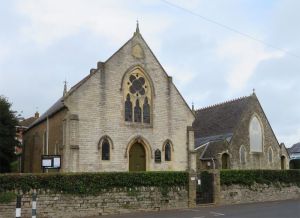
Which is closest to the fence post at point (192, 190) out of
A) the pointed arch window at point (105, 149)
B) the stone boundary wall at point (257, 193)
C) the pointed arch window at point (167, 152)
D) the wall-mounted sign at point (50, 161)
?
the stone boundary wall at point (257, 193)

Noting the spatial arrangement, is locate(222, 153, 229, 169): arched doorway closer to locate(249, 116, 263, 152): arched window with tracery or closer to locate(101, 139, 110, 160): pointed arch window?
locate(249, 116, 263, 152): arched window with tracery

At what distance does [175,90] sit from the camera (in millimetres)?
30312

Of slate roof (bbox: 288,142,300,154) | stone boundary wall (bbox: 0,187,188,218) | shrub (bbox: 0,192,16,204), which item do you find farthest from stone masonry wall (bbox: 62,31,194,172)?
slate roof (bbox: 288,142,300,154)

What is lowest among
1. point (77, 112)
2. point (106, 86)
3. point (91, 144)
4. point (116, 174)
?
point (116, 174)

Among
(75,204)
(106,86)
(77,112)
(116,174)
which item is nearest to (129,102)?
(106,86)

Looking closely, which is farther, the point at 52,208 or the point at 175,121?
the point at 175,121

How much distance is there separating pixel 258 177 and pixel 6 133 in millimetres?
18103

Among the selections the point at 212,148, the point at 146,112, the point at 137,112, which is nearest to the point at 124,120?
the point at 137,112

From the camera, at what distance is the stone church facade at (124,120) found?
84.7 feet

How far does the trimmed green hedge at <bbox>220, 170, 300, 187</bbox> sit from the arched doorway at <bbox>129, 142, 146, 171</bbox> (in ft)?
21.4

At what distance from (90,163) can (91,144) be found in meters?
1.14

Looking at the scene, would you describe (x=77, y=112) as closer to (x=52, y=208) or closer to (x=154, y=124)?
(x=154, y=124)

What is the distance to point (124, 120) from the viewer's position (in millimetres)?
27797

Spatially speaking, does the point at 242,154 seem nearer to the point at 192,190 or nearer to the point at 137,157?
the point at 137,157
